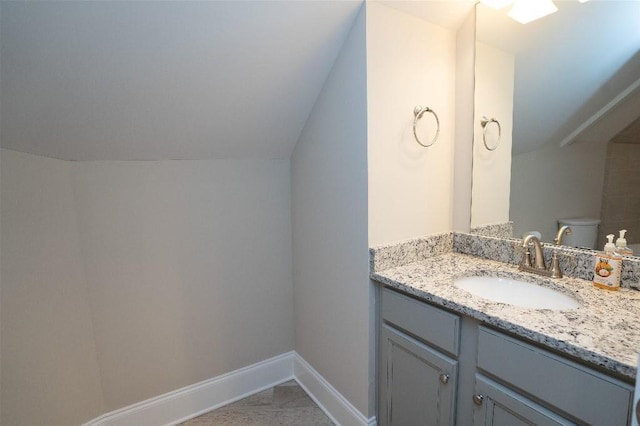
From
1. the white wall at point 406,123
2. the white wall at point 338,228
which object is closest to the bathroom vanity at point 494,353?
the white wall at point 338,228

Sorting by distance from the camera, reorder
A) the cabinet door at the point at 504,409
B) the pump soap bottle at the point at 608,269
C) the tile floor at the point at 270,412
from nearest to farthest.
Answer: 1. the cabinet door at the point at 504,409
2. the pump soap bottle at the point at 608,269
3. the tile floor at the point at 270,412

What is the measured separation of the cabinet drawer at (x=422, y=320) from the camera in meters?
1.19

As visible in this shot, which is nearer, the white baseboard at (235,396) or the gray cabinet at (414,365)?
the gray cabinet at (414,365)

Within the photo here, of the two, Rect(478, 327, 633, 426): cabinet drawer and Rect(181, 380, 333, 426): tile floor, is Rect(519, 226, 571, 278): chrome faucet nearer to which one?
Rect(478, 327, 633, 426): cabinet drawer

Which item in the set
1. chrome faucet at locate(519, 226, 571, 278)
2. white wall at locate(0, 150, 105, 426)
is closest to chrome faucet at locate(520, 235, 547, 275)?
chrome faucet at locate(519, 226, 571, 278)

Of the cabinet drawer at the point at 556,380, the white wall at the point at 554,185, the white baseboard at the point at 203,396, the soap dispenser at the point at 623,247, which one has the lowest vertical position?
the white baseboard at the point at 203,396

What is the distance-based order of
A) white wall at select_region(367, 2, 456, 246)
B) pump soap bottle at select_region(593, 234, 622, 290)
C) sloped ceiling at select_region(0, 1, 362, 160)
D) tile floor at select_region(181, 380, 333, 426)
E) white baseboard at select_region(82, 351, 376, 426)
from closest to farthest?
sloped ceiling at select_region(0, 1, 362, 160), pump soap bottle at select_region(593, 234, 622, 290), white wall at select_region(367, 2, 456, 246), white baseboard at select_region(82, 351, 376, 426), tile floor at select_region(181, 380, 333, 426)

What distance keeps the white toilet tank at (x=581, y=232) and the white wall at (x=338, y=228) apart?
829mm

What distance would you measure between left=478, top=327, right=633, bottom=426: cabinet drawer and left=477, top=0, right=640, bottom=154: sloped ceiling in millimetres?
937

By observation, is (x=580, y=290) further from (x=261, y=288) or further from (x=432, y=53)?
(x=261, y=288)

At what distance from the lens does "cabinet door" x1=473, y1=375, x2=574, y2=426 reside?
948mm

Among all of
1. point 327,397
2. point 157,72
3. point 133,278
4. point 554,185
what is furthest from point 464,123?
point 133,278

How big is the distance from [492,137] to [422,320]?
97cm

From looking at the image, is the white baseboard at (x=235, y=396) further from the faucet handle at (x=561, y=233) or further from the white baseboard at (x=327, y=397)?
the faucet handle at (x=561, y=233)
